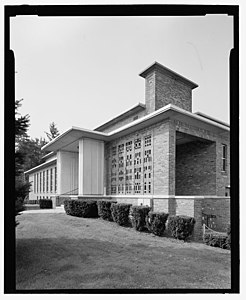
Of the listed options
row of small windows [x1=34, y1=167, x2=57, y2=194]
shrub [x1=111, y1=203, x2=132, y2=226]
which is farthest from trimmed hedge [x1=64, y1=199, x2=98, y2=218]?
row of small windows [x1=34, y1=167, x2=57, y2=194]

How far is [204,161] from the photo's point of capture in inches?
523

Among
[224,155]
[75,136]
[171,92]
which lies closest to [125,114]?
[171,92]

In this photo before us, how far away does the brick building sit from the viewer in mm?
10406

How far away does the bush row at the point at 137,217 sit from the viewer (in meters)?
8.69

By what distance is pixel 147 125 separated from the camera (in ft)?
37.6

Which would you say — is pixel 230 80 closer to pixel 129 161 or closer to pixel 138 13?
pixel 138 13

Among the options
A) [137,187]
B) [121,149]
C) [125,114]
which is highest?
[125,114]

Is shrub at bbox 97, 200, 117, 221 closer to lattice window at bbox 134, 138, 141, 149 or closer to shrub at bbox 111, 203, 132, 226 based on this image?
shrub at bbox 111, 203, 132, 226

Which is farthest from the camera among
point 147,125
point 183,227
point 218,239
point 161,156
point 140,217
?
point 147,125

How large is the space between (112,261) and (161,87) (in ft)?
31.1

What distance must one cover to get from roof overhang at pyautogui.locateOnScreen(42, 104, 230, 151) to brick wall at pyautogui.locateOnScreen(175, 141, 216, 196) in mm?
1212

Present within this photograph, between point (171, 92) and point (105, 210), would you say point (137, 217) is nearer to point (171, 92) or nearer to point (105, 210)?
point (105, 210)

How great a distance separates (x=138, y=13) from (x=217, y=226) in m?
8.97

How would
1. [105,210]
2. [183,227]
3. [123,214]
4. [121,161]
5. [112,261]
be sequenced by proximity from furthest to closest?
[121,161] < [105,210] < [123,214] < [183,227] < [112,261]
